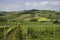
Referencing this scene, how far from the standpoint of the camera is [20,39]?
2595 centimetres

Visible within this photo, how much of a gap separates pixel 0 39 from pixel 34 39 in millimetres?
6127

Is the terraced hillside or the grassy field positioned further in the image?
the terraced hillside

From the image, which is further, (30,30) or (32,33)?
(30,30)

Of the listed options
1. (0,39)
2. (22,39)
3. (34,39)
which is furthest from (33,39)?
(0,39)

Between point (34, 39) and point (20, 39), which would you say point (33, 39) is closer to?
point (34, 39)

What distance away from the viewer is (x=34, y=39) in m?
27.1

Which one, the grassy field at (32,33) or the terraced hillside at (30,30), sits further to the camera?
the terraced hillside at (30,30)

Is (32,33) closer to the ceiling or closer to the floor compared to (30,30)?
closer to the ceiling

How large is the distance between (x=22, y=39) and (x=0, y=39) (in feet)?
13.9

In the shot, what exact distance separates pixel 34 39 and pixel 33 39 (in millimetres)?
192

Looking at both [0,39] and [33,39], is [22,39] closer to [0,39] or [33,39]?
[33,39]

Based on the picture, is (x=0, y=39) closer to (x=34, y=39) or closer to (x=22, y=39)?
(x=22, y=39)

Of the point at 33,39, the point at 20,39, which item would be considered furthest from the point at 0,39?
the point at 33,39

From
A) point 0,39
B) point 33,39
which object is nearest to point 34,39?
point 33,39
